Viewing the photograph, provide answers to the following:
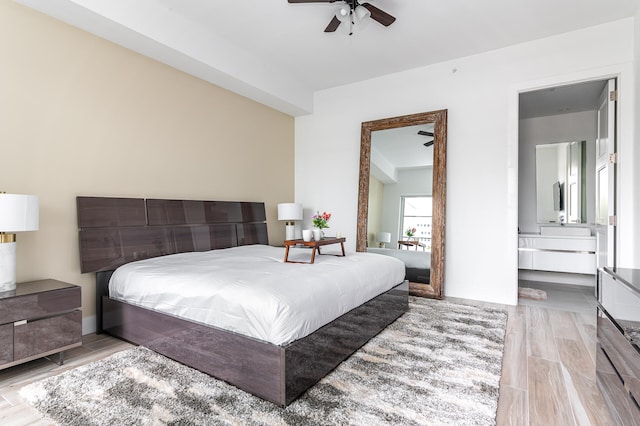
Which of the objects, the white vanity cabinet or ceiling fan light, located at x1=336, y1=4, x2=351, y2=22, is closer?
ceiling fan light, located at x1=336, y1=4, x2=351, y2=22

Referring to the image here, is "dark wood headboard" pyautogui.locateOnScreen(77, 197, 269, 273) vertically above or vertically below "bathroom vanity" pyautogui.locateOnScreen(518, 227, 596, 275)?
above

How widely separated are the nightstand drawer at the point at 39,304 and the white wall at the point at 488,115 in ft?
12.6

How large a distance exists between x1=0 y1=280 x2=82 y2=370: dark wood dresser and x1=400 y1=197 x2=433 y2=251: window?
356 centimetres

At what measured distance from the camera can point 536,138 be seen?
557cm

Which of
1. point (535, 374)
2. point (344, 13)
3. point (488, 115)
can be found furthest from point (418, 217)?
point (344, 13)

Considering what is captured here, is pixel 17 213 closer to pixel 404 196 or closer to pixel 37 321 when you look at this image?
pixel 37 321

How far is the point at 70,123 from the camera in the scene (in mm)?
2916

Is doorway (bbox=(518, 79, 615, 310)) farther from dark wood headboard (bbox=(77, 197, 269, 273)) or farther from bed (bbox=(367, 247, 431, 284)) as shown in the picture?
dark wood headboard (bbox=(77, 197, 269, 273))

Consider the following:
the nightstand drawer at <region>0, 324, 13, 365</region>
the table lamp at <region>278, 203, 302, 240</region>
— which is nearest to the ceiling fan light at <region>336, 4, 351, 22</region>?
the table lamp at <region>278, 203, 302, 240</region>

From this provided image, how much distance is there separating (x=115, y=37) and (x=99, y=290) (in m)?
2.27

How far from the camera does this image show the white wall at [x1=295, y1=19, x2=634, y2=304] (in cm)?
354

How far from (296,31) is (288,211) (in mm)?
2327

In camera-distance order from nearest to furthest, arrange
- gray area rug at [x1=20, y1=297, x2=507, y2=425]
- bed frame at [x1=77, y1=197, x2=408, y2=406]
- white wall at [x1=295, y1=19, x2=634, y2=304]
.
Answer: gray area rug at [x1=20, y1=297, x2=507, y2=425]
bed frame at [x1=77, y1=197, x2=408, y2=406]
white wall at [x1=295, y1=19, x2=634, y2=304]

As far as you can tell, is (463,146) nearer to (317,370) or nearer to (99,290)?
(317,370)
